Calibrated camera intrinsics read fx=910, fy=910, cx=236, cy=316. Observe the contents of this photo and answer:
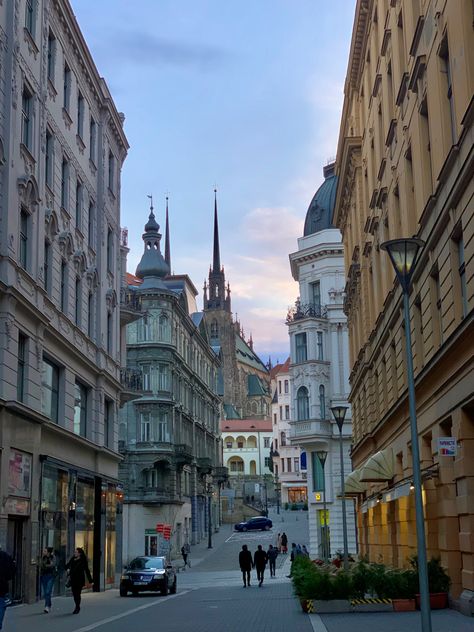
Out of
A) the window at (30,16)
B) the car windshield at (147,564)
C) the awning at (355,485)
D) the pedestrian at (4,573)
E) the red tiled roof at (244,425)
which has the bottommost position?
the car windshield at (147,564)

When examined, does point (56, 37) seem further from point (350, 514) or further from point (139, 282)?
point (139, 282)

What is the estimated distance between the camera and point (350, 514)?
54.3 m

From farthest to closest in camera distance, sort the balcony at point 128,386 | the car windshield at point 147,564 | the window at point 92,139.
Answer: the balcony at point 128,386, the window at point 92,139, the car windshield at point 147,564

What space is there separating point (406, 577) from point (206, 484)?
65756 mm

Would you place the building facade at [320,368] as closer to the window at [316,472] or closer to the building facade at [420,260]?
the window at [316,472]

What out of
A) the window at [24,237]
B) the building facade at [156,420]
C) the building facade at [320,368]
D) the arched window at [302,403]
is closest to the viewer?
the window at [24,237]

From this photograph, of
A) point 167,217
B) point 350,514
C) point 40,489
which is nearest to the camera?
point 40,489

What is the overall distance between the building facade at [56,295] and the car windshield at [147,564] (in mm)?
2074

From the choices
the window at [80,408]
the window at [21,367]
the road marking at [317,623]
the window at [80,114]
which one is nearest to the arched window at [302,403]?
the window at [80,408]

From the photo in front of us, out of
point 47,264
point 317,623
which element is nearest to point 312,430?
point 47,264

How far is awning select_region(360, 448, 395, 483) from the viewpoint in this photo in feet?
88.1

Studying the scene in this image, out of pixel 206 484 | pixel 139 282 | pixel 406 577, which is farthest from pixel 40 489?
pixel 206 484

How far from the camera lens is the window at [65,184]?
3063cm

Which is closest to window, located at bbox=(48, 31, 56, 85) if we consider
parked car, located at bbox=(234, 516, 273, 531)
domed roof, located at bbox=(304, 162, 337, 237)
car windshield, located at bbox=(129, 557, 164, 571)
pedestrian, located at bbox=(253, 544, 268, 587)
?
car windshield, located at bbox=(129, 557, 164, 571)
